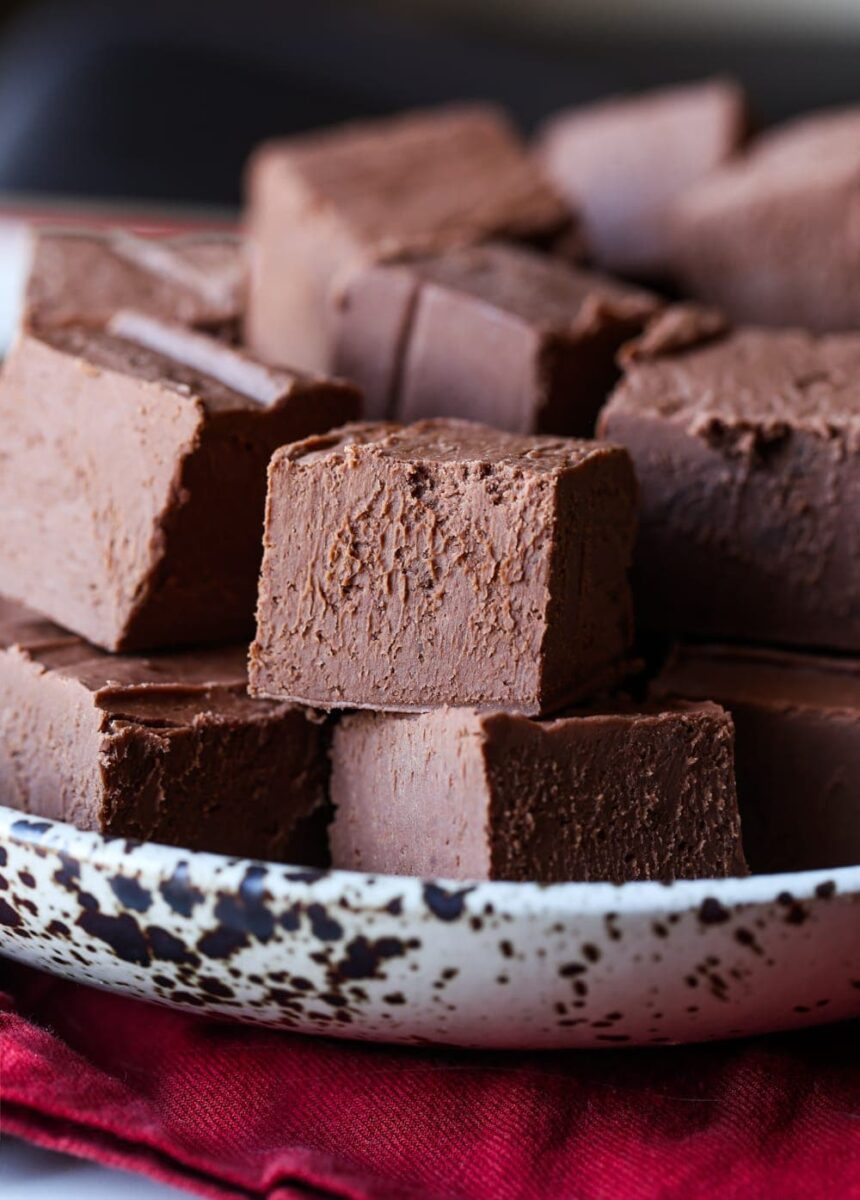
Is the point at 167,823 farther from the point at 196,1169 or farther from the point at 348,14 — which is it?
the point at 348,14

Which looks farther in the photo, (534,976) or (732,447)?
(732,447)

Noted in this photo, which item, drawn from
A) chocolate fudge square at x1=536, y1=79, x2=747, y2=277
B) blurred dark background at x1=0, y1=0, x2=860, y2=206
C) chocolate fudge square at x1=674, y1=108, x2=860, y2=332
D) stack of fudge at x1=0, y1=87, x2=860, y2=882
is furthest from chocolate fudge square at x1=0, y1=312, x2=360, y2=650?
blurred dark background at x1=0, y1=0, x2=860, y2=206

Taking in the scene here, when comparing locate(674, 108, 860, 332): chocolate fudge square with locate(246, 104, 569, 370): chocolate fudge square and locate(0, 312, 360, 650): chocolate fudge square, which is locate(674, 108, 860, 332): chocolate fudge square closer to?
locate(246, 104, 569, 370): chocolate fudge square

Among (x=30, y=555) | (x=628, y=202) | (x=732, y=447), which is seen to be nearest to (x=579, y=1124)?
(x=732, y=447)

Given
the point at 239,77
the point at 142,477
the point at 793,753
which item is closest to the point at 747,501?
the point at 793,753

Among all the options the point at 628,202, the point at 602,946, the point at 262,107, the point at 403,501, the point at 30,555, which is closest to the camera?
the point at 602,946

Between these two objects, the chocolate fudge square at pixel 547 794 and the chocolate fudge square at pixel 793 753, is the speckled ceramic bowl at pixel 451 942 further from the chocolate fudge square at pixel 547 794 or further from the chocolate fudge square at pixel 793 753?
the chocolate fudge square at pixel 793 753
